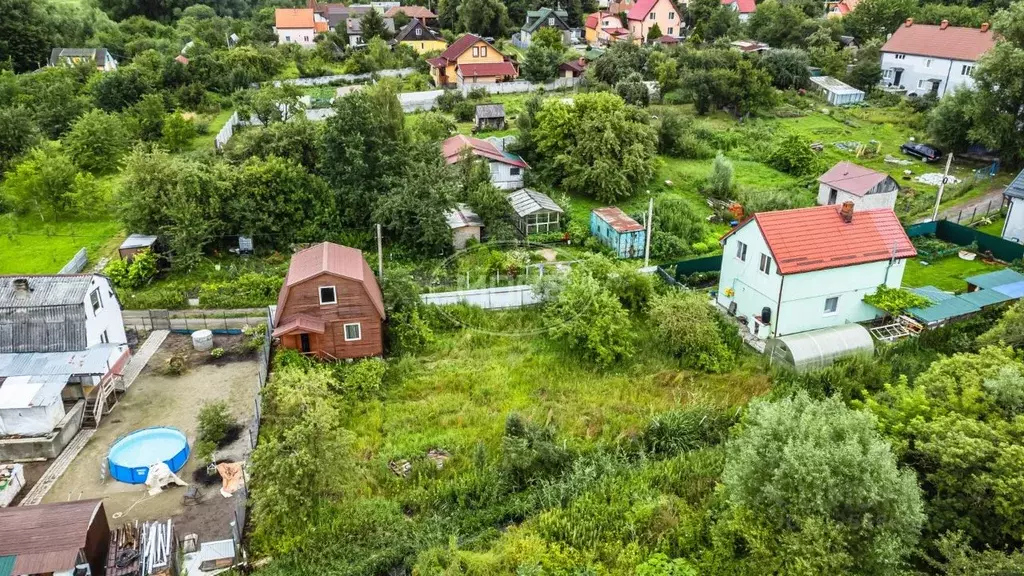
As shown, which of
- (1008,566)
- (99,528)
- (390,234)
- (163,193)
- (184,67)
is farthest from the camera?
(184,67)

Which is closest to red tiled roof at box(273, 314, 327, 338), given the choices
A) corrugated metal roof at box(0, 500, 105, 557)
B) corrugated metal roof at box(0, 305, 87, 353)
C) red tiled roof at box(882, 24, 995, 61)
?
corrugated metal roof at box(0, 305, 87, 353)

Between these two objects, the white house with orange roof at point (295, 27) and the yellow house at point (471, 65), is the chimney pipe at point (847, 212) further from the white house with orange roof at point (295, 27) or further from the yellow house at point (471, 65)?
the white house with orange roof at point (295, 27)

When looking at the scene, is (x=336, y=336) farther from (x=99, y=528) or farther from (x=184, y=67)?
(x=184, y=67)

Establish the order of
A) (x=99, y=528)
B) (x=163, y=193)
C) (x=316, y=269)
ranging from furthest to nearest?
(x=163, y=193), (x=316, y=269), (x=99, y=528)

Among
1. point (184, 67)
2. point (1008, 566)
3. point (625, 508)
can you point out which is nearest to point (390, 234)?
point (625, 508)

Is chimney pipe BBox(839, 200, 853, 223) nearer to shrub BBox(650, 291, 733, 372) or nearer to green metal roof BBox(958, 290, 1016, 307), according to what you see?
green metal roof BBox(958, 290, 1016, 307)

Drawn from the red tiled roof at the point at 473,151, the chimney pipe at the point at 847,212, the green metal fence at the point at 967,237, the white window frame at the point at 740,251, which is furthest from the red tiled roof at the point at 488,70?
the chimney pipe at the point at 847,212

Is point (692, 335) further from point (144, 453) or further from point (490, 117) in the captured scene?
point (490, 117)

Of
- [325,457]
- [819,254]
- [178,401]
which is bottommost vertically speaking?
[178,401]
